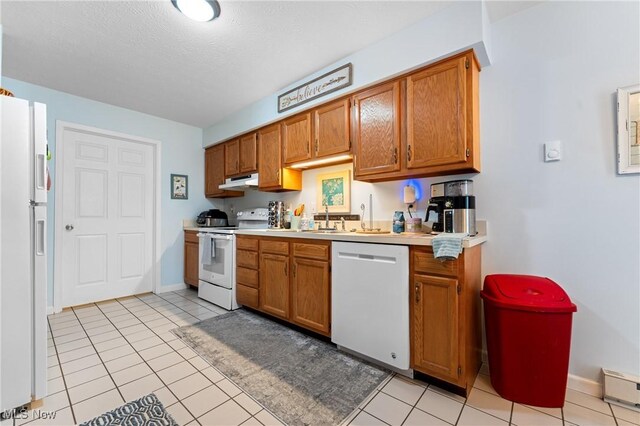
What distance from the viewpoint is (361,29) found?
208 cm

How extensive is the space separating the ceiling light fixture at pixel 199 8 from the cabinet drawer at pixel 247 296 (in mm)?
2360

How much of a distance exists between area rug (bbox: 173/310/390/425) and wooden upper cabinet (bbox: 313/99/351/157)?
5.62ft

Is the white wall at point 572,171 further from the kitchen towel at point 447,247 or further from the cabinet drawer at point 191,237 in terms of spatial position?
the cabinet drawer at point 191,237

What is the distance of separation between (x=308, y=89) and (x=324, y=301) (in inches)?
79.0

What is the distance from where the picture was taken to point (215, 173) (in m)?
4.16

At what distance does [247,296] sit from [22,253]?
181cm

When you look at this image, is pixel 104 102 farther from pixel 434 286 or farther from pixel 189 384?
pixel 434 286

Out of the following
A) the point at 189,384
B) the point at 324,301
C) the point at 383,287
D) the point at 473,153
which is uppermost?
the point at 473,153

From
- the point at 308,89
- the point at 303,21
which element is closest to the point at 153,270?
the point at 308,89

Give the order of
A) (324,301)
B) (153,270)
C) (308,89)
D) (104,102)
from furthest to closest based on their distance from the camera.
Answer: (153,270)
(104,102)
(308,89)
(324,301)

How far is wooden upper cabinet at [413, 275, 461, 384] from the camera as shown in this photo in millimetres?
1598

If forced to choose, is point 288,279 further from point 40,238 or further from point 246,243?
point 40,238

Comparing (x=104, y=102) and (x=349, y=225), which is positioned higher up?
(x=104, y=102)

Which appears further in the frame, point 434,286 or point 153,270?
point 153,270
